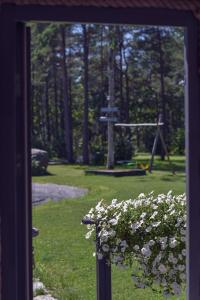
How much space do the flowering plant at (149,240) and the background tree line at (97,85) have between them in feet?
56.1

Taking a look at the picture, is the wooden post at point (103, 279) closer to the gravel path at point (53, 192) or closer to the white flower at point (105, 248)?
the white flower at point (105, 248)

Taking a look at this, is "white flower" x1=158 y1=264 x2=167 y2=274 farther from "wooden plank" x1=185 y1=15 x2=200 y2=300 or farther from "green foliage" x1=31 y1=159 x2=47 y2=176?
"green foliage" x1=31 y1=159 x2=47 y2=176

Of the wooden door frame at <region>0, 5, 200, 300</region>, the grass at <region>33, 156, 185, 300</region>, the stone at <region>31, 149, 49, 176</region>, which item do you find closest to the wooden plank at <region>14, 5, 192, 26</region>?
the wooden door frame at <region>0, 5, 200, 300</region>

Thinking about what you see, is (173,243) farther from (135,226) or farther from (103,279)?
(103,279)

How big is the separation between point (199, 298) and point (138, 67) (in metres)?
23.8

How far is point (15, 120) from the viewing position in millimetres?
2146

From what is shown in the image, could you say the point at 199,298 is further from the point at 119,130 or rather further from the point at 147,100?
the point at 147,100

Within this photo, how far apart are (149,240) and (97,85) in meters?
23.2

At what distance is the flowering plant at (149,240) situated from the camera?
2.93m

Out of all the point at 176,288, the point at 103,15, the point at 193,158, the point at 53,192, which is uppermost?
the point at 103,15

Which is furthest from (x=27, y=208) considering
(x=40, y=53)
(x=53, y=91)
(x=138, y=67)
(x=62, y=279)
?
(x=53, y=91)

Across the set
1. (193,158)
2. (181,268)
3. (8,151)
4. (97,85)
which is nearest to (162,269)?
(181,268)

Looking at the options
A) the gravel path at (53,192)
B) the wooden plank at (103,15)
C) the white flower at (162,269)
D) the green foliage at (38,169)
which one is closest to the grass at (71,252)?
the gravel path at (53,192)

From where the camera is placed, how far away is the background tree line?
22.5 m
